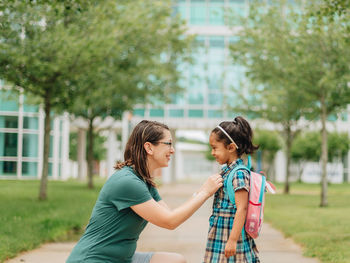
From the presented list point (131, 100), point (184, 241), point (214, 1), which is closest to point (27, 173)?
point (131, 100)

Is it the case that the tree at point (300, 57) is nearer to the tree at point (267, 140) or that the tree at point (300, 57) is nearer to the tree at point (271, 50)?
the tree at point (271, 50)

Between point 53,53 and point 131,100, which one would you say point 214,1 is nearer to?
point 131,100

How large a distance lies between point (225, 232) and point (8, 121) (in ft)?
104

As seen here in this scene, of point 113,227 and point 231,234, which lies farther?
point 231,234

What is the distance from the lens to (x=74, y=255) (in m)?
3.18

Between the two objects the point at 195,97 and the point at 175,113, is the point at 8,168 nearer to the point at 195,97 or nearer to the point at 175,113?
the point at 175,113

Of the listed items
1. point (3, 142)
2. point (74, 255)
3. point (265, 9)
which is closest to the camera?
point (74, 255)

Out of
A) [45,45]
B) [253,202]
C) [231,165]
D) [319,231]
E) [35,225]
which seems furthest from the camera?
[45,45]

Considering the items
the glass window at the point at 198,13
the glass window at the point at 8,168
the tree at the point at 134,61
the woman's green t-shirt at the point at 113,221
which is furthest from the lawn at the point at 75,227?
the glass window at the point at 198,13

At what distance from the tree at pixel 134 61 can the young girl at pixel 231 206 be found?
1043 cm

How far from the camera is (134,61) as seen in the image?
19.2m

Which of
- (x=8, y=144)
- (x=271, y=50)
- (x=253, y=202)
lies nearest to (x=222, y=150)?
(x=253, y=202)

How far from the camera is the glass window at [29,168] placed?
3419 cm

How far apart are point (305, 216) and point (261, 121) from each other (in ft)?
41.6
